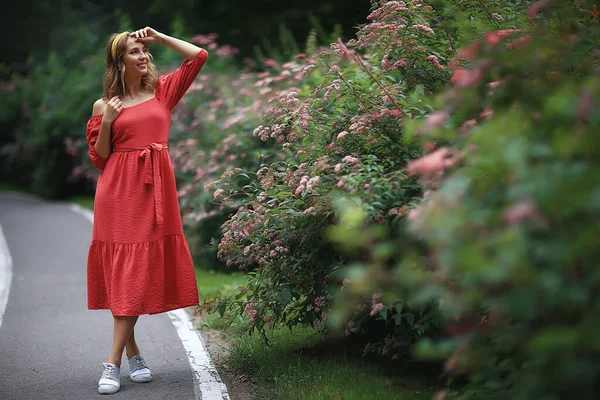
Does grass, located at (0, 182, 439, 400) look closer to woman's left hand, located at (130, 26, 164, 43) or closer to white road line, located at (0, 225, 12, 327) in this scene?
woman's left hand, located at (130, 26, 164, 43)

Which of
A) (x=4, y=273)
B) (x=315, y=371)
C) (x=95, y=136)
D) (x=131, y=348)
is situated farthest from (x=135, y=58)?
(x=4, y=273)

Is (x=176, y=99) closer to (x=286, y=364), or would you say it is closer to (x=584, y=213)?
(x=286, y=364)

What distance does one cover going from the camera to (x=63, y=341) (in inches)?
222

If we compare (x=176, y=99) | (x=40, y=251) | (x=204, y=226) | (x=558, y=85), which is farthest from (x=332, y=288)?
(x=40, y=251)

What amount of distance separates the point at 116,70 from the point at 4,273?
477 centimetres

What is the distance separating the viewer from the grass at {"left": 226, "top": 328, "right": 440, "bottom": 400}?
4.05m

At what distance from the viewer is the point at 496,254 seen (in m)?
2.08

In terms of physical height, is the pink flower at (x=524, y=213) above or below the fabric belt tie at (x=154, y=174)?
above

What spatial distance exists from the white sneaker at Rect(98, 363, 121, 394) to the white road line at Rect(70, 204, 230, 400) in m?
0.49

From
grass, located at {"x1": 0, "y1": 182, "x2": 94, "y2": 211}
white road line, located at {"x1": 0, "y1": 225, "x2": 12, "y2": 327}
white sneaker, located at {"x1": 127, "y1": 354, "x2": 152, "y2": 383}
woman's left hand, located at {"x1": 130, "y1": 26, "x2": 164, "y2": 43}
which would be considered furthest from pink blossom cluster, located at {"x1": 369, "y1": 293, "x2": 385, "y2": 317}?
grass, located at {"x1": 0, "y1": 182, "x2": 94, "y2": 211}

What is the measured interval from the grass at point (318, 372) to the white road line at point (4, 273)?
2857 millimetres

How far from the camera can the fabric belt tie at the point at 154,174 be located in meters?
4.58

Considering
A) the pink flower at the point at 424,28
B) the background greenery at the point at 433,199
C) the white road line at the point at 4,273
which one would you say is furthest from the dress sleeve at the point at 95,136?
→ the white road line at the point at 4,273

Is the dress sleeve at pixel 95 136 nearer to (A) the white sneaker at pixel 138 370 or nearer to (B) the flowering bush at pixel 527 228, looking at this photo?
(A) the white sneaker at pixel 138 370
